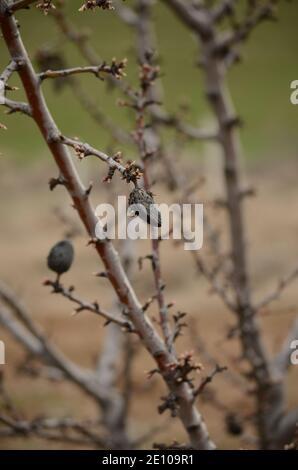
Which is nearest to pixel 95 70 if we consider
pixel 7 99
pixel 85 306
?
pixel 7 99

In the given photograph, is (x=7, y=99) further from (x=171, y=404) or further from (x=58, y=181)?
(x=171, y=404)

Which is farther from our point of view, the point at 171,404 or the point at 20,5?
the point at 171,404

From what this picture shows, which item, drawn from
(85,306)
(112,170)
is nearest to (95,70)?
(112,170)

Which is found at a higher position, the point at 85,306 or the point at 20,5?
the point at 20,5

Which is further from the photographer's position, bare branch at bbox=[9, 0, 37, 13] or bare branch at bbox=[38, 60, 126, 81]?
bare branch at bbox=[38, 60, 126, 81]

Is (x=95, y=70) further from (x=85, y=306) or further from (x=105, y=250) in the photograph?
(x=85, y=306)

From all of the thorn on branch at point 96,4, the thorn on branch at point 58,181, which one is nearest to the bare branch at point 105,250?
the thorn on branch at point 58,181

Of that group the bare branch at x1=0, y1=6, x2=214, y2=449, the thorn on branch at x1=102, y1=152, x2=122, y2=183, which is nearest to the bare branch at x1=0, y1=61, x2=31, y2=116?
the bare branch at x1=0, y1=6, x2=214, y2=449

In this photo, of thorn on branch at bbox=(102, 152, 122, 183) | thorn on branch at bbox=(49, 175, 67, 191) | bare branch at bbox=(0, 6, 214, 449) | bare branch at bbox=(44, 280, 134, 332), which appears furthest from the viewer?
bare branch at bbox=(44, 280, 134, 332)

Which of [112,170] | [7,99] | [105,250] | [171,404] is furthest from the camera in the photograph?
[171,404]

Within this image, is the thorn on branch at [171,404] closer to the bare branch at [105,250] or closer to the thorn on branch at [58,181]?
the bare branch at [105,250]

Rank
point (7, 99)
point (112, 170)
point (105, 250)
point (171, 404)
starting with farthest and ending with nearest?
point (171, 404)
point (105, 250)
point (7, 99)
point (112, 170)

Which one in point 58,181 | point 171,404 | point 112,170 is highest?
point 58,181

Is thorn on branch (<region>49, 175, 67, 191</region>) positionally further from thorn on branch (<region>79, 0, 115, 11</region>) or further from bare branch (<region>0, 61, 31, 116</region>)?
thorn on branch (<region>79, 0, 115, 11</region>)
